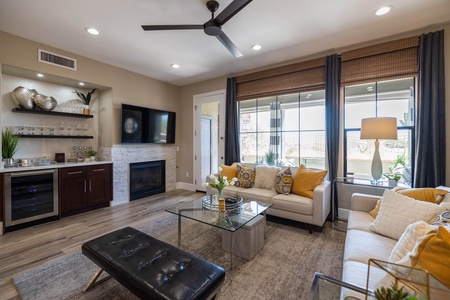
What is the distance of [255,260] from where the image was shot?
2.17 meters

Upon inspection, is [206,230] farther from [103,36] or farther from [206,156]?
[103,36]

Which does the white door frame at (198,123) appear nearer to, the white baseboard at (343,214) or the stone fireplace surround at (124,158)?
the stone fireplace surround at (124,158)

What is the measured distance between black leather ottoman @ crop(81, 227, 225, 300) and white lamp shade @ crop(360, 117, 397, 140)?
8.36ft

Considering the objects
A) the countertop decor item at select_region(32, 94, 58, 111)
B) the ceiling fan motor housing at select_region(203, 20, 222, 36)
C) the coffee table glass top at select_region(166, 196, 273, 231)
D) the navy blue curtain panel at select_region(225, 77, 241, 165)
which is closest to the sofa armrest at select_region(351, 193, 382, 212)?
the coffee table glass top at select_region(166, 196, 273, 231)

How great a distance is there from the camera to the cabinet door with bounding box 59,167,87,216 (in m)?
3.36

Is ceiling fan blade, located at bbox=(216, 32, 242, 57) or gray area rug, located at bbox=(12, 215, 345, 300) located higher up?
ceiling fan blade, located at bbox=(216, 32, 242, 57)

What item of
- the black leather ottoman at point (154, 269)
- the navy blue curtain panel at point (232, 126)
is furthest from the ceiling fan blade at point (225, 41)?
the black leather ottoman at point (154, 269)

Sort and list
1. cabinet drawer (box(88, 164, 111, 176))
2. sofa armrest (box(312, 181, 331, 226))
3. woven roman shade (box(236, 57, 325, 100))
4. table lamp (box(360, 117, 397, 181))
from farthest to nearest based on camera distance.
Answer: cabinet drawer (box(88, 164, 111, 176)) < woven roman shade (box(236, 57, 325, 100)) < sofa armrest (box(312, 181, 331, 226)) < table lamp (box(360, 117, 397, 181))

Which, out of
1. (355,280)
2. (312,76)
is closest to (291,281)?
(355,280)

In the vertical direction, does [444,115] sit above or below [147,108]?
below

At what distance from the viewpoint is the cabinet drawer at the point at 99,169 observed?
3733 millimetres

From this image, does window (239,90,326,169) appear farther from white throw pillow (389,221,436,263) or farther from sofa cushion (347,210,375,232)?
white throw pillow (389,221,436,263)

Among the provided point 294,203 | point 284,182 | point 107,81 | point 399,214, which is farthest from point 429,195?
point 107,81

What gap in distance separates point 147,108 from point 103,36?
5.96 ft
